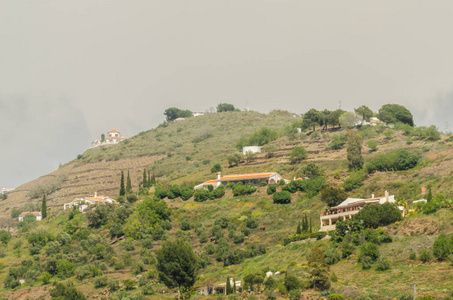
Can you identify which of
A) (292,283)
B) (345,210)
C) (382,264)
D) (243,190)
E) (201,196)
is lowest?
(292,283)

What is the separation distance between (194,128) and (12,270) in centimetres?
10159

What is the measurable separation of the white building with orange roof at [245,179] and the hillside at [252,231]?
12.8 ft

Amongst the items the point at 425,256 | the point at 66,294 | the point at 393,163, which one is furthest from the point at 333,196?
the point at 66,294

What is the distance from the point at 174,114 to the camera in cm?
19638

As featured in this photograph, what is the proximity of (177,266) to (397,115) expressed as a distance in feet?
259

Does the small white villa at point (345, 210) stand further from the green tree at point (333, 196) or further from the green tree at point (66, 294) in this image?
the green tree at point (66, 294)

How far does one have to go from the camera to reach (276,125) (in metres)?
167

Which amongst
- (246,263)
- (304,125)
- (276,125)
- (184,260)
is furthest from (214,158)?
(184,260)

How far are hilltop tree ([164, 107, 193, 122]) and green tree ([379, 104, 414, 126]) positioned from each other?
282 feet

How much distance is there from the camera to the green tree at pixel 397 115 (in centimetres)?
12212

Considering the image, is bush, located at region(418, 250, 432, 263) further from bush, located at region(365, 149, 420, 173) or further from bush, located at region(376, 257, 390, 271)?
bush, located at region(365, 149, 420, 173)

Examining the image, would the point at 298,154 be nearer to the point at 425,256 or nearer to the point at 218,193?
the point at 218,193

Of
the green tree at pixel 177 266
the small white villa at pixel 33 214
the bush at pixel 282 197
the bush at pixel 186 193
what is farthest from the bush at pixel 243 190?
the small white villa at pixel 33 214

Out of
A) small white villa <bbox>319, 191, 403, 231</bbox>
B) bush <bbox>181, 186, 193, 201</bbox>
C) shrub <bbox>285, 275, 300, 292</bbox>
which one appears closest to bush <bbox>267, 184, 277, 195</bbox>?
bush <bbox>181, 186, 193, 201</bbox>
